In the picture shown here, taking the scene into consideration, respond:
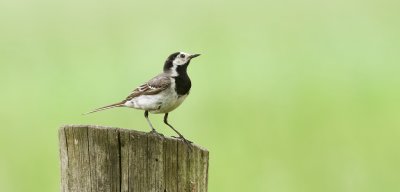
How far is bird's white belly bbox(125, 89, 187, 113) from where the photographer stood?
29.2 feet

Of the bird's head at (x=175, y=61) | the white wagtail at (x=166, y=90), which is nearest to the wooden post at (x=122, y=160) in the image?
the white wagtail at (x=166, y=90)

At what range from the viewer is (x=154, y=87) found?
355 inches

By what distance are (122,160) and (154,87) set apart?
240 cm

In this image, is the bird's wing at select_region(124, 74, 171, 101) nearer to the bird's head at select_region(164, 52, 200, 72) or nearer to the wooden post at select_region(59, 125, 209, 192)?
the bird's head at select_region(164, 52, 200, 72)

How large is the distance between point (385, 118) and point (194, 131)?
122 inches

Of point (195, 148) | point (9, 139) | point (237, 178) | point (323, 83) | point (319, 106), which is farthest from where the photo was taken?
point (323, 83)

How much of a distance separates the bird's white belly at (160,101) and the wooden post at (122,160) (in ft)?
6.92

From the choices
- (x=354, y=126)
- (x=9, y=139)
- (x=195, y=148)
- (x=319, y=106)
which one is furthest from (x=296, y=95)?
(x=195, y=148)

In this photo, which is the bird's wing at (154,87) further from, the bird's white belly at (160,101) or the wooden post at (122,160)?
the wooden post at (122,160)

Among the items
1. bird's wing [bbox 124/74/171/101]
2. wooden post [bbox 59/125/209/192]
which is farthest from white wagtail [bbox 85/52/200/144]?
wooden post [bbox 59/125/209/192]

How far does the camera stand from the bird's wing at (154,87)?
8.98 metres

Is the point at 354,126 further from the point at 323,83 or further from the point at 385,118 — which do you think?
the point at 323,83

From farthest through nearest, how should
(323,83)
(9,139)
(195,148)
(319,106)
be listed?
(323,83), (319,106), (9,139), (195,148)

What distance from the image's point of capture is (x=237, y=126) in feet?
48.6
